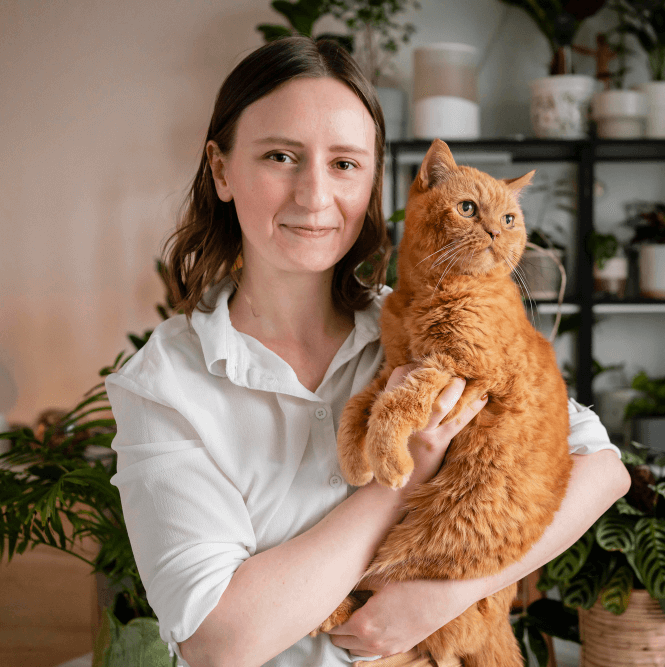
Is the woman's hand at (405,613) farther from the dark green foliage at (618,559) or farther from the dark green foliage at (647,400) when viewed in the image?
the dark green foliage at (647,400)

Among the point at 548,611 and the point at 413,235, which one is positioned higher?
the point at 413,235

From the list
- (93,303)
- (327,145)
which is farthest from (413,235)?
(93,303)

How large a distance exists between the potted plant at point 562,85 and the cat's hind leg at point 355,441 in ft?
7.51

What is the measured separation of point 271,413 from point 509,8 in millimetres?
2979

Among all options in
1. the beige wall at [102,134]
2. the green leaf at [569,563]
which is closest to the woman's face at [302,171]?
the green leaf at [569,563]

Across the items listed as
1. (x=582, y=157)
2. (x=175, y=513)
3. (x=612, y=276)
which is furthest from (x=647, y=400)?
(x=175, y=513)

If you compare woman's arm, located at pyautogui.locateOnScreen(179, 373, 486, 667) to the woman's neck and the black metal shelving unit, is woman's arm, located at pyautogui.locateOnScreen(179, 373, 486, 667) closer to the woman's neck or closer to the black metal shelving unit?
the woman's neck

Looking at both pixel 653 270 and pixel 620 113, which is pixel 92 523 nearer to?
pixel 653 270

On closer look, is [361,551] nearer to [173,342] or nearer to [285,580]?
[285,580]

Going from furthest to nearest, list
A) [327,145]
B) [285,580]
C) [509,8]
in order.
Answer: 1. [509,8]
2. [327,145]
3. [285,580]

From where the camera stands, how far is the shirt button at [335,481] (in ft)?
3.20

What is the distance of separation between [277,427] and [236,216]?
49cm

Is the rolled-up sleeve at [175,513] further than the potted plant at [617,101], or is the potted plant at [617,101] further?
the potted plant at [617,101]

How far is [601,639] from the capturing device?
160 centimetres
